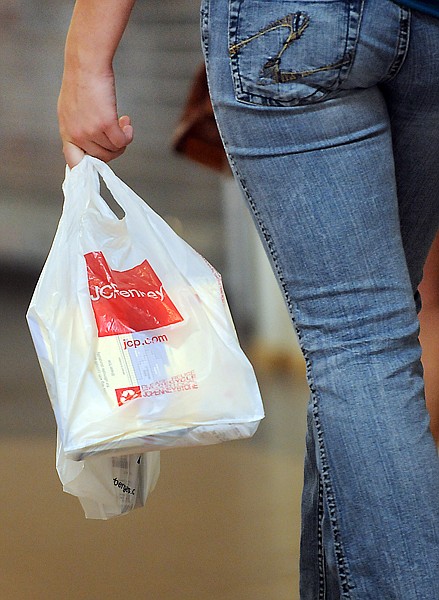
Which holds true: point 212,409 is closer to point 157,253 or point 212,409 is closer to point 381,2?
point 157,253

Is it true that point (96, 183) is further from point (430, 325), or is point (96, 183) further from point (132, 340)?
point (430, 325)

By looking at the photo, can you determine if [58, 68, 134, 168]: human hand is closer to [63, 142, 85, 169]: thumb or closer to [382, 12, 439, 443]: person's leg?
[63, 142, 85, 169]: thumb

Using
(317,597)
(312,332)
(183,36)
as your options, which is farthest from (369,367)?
(183,36)

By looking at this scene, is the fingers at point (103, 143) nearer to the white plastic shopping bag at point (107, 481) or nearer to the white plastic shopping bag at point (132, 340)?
the white plastic shopping bag at point (132, 340)

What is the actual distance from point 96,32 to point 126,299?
241mm

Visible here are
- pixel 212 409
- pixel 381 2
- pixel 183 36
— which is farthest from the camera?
pixel 183 36

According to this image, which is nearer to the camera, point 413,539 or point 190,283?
point 413,539

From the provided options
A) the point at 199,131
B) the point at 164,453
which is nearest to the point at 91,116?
the point at 199,131

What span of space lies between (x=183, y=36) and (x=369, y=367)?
254 cm

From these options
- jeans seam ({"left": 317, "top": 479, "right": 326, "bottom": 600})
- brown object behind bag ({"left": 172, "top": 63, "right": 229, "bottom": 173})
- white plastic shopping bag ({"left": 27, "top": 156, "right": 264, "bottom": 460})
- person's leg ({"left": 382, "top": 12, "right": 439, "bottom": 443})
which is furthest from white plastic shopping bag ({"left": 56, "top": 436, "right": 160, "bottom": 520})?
brown object behind bag ({"left": 172, "top": 63, "right": 229, "bottom": 173})

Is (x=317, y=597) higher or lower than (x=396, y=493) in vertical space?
lower

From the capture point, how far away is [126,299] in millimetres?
833

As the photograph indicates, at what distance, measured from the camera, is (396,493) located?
678 millimetres

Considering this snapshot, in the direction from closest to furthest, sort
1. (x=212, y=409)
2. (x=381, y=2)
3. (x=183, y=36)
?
1. (x=381, y=2)
2. (x=212, y=409)
3. (x=183, y=36)
